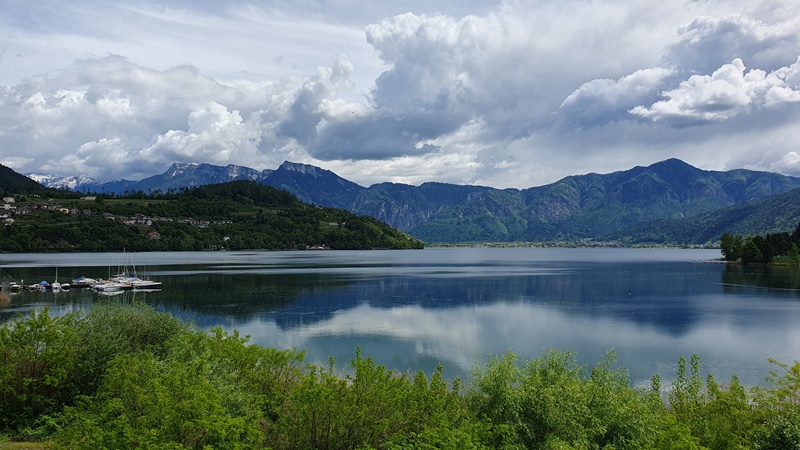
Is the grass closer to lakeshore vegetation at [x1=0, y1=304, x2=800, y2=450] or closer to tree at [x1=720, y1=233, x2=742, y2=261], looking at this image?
lakeshore vegetation at [x1=0, y1=304, x2=800, y2=450]

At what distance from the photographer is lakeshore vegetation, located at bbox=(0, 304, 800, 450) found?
44.8ft

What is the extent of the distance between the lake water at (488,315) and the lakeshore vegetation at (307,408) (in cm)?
1421

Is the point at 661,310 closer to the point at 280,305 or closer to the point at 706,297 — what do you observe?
the point at 706,297

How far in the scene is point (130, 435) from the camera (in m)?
12.4

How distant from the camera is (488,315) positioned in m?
67.4

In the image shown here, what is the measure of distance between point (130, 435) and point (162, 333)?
665 inches

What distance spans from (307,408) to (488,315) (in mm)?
54247

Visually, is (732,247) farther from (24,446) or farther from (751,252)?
(24,446)

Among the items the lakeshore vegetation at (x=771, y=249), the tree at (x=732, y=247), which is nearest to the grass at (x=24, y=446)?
the lakeshore vegetation at (x=771, y=249)

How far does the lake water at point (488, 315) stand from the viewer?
45094mm

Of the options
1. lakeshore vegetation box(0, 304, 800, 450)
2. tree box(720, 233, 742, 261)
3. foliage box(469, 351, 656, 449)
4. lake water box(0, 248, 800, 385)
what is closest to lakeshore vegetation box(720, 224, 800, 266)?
tree box(720, 233, 742, 261)

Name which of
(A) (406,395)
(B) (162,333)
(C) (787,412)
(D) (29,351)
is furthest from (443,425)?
(B) (162,333)

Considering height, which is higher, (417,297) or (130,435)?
(130,435)

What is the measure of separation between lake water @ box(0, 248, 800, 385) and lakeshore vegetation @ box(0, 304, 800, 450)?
46.6 ft
